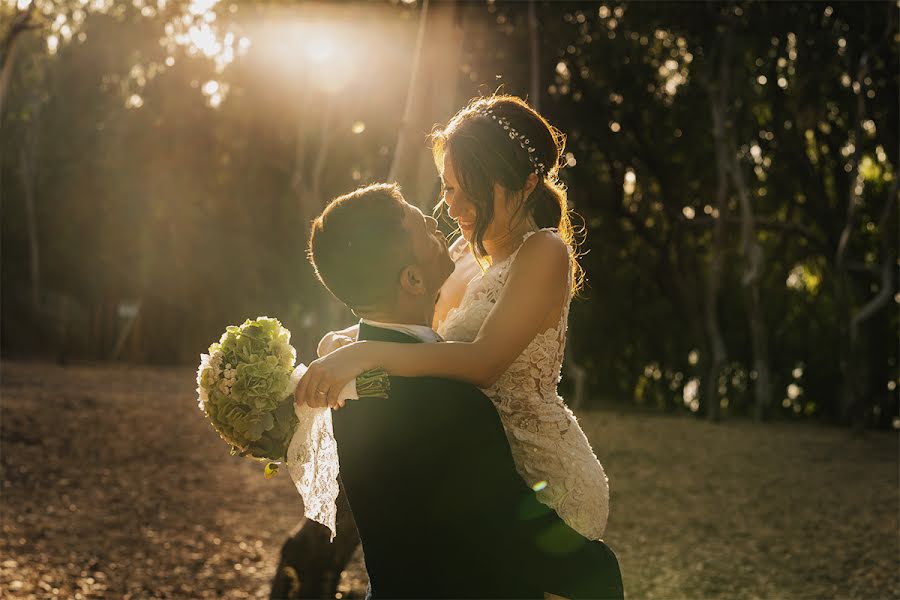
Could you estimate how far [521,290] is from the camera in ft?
8.26

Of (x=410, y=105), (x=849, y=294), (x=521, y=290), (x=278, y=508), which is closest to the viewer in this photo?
(x=521, y=290)

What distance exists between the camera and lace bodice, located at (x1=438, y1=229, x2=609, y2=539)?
2625 millimetres

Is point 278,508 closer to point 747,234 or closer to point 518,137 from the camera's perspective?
point 518,137

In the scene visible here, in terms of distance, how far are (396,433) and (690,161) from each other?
16.5m

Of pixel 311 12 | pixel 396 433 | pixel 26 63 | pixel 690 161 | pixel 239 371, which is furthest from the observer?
pixel 26 63

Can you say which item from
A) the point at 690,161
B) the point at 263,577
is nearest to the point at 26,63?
the point at 690,161

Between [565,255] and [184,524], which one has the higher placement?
[565,255]

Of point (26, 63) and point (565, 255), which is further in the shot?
point (26, 63)

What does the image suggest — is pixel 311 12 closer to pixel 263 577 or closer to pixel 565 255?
pixel 263 577

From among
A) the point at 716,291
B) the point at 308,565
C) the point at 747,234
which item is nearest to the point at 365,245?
the point at 308,565

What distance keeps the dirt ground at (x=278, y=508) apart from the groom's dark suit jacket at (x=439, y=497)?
528 cm

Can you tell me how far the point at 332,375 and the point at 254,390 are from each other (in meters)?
0.30

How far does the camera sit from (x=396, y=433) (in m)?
2.24

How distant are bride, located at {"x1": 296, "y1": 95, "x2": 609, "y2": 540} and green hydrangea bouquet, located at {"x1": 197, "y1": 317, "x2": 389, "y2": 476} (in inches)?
5.3
